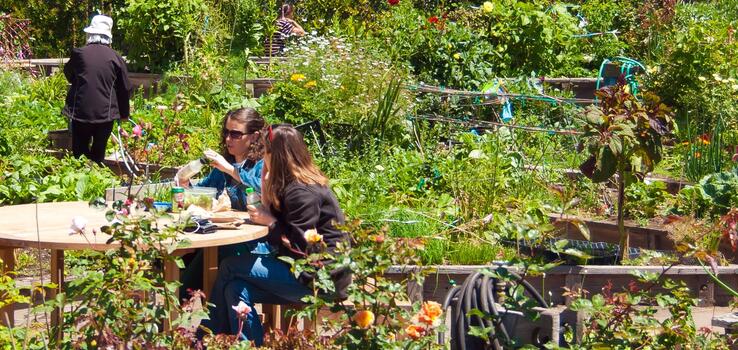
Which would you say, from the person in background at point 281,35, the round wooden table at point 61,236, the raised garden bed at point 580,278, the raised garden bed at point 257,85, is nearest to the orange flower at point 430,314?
the round wooden table at point 61,236

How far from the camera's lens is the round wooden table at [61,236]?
4434mm

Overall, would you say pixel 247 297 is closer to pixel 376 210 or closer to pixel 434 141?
pixel 376 210

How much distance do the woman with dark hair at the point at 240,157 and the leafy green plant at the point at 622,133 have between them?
1845 millimetres

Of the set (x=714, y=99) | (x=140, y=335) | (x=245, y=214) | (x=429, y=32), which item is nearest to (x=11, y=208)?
(x=245, y=214)

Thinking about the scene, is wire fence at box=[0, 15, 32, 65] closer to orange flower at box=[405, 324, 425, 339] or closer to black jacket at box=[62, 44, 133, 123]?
black jacket at box=[62, 44, 133, 123]

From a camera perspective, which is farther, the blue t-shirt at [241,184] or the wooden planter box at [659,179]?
the wooden planter box at [659,179]

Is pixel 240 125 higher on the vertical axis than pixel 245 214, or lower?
Result: higher

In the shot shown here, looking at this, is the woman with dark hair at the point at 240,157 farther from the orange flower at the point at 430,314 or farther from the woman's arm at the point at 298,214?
the orange flower at the point at 430,314

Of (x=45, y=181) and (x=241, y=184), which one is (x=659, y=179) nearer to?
(x=241, y=184)

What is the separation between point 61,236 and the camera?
14.9ft

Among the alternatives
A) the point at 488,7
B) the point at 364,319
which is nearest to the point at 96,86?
the point at 488,7

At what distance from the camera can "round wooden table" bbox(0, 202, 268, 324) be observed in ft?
14.5

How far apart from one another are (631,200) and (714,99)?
185 cm

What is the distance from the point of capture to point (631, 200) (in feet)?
25.4
